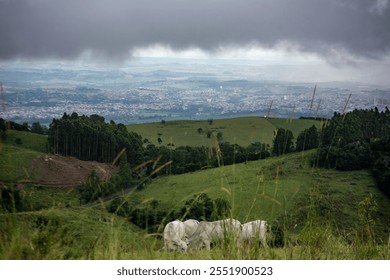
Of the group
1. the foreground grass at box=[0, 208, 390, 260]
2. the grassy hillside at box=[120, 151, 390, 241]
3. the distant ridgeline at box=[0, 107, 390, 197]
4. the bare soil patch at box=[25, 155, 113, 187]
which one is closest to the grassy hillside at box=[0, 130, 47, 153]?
the distant ridgeline at box=[0, 107, 390, 197]

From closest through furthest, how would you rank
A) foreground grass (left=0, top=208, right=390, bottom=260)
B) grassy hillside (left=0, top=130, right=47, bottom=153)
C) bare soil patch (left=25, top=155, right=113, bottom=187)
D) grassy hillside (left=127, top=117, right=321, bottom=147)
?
foreground grass (left=0, top=208, right=390, bottom=260) → bare soil patch (left=25, top=155, right=113, bottom=187) → grassy hillside (left=0, top=130, right=47, bottom=153) → grassy hillside (left=127, top=117, right=321, bottom=147)

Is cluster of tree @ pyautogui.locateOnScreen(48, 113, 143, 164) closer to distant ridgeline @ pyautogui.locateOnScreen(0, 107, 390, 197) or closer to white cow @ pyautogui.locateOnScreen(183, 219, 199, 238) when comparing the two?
distant ridgeline @ pyautogui.locateOnScreen(0, 107, 390, 197)

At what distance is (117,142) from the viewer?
7770 millimetres

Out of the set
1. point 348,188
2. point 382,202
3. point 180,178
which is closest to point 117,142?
point 180,178

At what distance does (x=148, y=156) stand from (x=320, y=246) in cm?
410

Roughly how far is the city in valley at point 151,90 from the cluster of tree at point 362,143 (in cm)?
108

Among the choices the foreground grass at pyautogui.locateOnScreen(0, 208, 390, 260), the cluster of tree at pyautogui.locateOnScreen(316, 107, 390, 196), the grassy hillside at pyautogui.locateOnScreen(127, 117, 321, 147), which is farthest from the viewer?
the grassy hillside at pyautogui.locateOnScreen(127, 117, 321, 147)

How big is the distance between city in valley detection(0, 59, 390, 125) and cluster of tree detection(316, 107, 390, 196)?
1.08m

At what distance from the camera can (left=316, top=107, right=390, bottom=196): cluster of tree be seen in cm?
787

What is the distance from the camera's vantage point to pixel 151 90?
318 inches

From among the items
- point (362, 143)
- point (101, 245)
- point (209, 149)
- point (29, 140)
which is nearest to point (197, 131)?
point (209, 149)

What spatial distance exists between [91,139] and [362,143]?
15.0ft

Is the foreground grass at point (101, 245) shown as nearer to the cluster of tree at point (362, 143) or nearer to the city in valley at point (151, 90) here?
the city in valley at point (151, 90)
